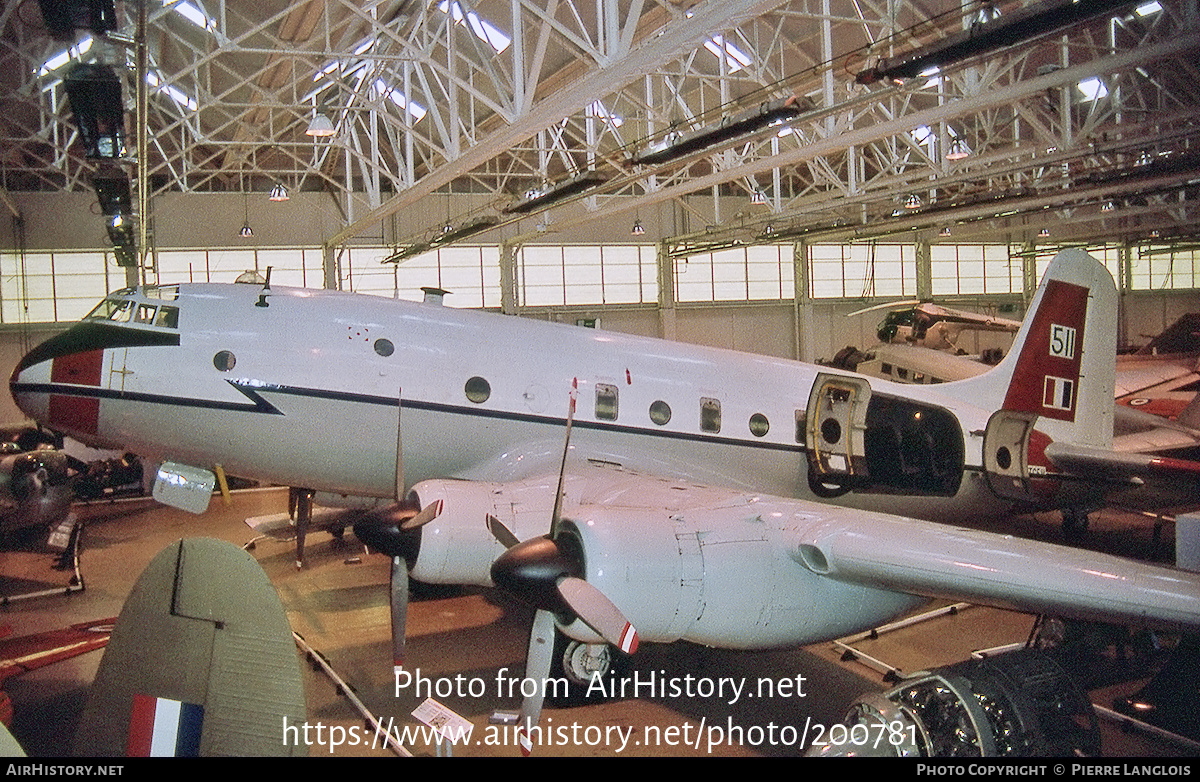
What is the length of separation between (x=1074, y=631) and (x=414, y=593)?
28.4ft

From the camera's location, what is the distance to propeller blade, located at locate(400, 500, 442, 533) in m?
7.82

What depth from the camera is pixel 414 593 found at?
12258mm

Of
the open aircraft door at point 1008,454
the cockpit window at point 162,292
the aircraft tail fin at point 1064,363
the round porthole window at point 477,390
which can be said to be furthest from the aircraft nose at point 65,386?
the open aircraft door at point 1008,454

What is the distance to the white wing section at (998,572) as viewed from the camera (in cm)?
594

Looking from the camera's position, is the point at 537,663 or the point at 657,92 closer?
the point at 537,663

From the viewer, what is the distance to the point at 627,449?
1113cm

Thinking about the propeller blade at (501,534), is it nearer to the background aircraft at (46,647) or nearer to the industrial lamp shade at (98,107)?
the background aircraft at (46,647)

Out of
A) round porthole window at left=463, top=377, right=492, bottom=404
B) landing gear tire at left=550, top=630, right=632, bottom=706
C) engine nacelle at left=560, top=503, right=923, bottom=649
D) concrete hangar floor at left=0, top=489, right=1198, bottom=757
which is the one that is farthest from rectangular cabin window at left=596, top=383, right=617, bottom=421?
engine nacelle at left=560, top=503, right=923, bottom=649

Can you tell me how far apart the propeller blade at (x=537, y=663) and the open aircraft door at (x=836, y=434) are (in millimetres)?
6075

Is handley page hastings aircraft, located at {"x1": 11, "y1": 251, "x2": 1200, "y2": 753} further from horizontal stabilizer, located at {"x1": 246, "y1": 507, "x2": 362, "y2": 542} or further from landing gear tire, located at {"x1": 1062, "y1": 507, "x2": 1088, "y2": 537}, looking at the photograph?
landing gear tire, located at {"x1": 1062, "y1": 507, "x2": 1088, "y2": 537}

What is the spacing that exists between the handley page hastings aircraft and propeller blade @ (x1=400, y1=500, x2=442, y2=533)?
0.02 metres

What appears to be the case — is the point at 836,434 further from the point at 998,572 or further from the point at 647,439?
A: the point at 998,572

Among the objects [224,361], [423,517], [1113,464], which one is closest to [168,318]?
[224,361]

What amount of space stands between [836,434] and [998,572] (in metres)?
5.62
